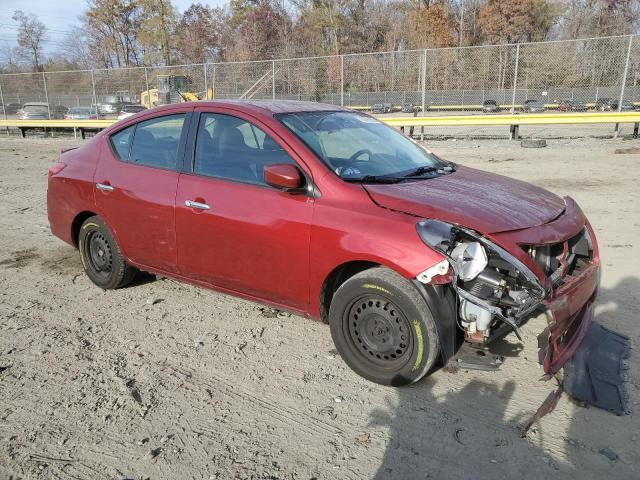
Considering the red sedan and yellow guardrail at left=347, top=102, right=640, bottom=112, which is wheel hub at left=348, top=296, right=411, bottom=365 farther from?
yellow guardrail at left=347, top=102, right=640, bottom=112

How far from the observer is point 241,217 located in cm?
368

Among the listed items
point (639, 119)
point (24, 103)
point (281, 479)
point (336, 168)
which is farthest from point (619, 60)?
Result: point (24, 103)

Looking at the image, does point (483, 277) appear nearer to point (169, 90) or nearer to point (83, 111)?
point (169, 90)

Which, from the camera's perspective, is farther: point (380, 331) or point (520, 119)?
point (520, 119)

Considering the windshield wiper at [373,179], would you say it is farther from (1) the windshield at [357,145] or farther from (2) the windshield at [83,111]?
(2) the windshield at [83,111]

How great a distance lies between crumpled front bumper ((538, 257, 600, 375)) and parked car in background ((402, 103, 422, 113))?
15.5 meters

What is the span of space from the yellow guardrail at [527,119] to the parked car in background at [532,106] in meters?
0.68

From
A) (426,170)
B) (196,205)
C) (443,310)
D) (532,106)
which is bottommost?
(443,310)

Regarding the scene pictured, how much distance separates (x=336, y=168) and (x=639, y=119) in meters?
14.4

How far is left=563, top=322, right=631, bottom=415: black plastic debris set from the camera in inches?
120

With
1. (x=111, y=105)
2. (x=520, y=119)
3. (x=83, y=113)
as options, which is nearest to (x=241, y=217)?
(x=520, y=119)

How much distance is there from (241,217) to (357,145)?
1.02m

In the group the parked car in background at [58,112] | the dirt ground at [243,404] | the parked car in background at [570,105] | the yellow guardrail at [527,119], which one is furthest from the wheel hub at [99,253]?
the parked car in background at [58,112]

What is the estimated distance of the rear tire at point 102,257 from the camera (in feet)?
15.6
